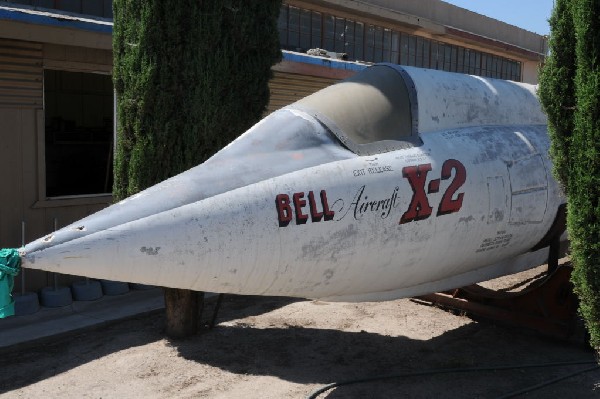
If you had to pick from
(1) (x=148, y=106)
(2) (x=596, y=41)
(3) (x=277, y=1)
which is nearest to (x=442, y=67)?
(3) (x=277, y=1)

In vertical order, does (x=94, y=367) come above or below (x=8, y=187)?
below

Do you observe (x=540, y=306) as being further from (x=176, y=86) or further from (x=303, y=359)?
(x=176, y=86)

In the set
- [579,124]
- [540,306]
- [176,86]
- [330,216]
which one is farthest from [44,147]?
[579,124]

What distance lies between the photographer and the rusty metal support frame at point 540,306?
735cm

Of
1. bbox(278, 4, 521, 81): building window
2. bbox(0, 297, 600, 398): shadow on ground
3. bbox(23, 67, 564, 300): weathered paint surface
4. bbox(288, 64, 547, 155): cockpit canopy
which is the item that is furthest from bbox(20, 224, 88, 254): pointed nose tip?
bbox(278, 4, 521, 81): building window

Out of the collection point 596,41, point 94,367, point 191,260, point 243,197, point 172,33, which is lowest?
point 94,367

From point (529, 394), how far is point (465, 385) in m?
0.63

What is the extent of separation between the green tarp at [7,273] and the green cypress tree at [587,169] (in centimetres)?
418

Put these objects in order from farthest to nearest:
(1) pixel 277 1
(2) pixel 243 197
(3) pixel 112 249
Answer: (1) pixel 277 1, (2) pixel 243 197, (3) pixel 112 249

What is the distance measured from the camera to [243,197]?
4.60 m

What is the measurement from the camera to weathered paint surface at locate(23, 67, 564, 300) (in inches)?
170

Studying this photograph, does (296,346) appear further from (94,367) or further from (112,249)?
(112,249)

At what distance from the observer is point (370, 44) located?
19.2 metres

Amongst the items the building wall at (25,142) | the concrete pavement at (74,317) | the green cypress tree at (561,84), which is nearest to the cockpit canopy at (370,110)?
the green cypress tree at (561,84)
